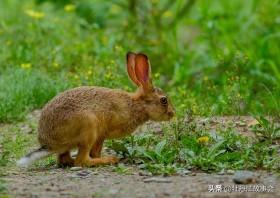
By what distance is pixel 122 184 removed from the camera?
20.0 ft

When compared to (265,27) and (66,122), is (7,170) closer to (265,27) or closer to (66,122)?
(66,122)

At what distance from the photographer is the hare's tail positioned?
268 inches

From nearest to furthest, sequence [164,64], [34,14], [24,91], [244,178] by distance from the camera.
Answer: [244,178] < [24,91] < [164,64] < [34,14]

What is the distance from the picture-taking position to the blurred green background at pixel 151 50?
28.9 ft

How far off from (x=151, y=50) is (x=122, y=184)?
4749 mm

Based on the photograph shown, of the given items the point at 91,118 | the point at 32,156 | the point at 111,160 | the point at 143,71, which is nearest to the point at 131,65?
the point at 143,71

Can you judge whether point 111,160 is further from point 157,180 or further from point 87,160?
point 157,180

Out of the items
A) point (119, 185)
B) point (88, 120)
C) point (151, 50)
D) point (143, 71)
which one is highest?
point (151, 50)

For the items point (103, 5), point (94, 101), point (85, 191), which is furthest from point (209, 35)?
point (85, 191)

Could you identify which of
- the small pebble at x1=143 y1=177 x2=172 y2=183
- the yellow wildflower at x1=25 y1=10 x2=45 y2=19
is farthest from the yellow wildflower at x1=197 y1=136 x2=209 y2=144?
the yellow wildflower at x1=25 y1=10 x2=45 y2=19

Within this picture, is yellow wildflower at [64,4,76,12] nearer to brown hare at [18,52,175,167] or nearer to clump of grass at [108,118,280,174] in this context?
brown hare at [18,52,175,167]

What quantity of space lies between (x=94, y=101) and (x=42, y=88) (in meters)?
2.03

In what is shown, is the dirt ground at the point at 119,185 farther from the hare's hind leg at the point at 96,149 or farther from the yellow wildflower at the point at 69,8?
the yellow wildflower at the point at 69,8

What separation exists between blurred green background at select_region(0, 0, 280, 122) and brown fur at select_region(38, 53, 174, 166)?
91 cm
